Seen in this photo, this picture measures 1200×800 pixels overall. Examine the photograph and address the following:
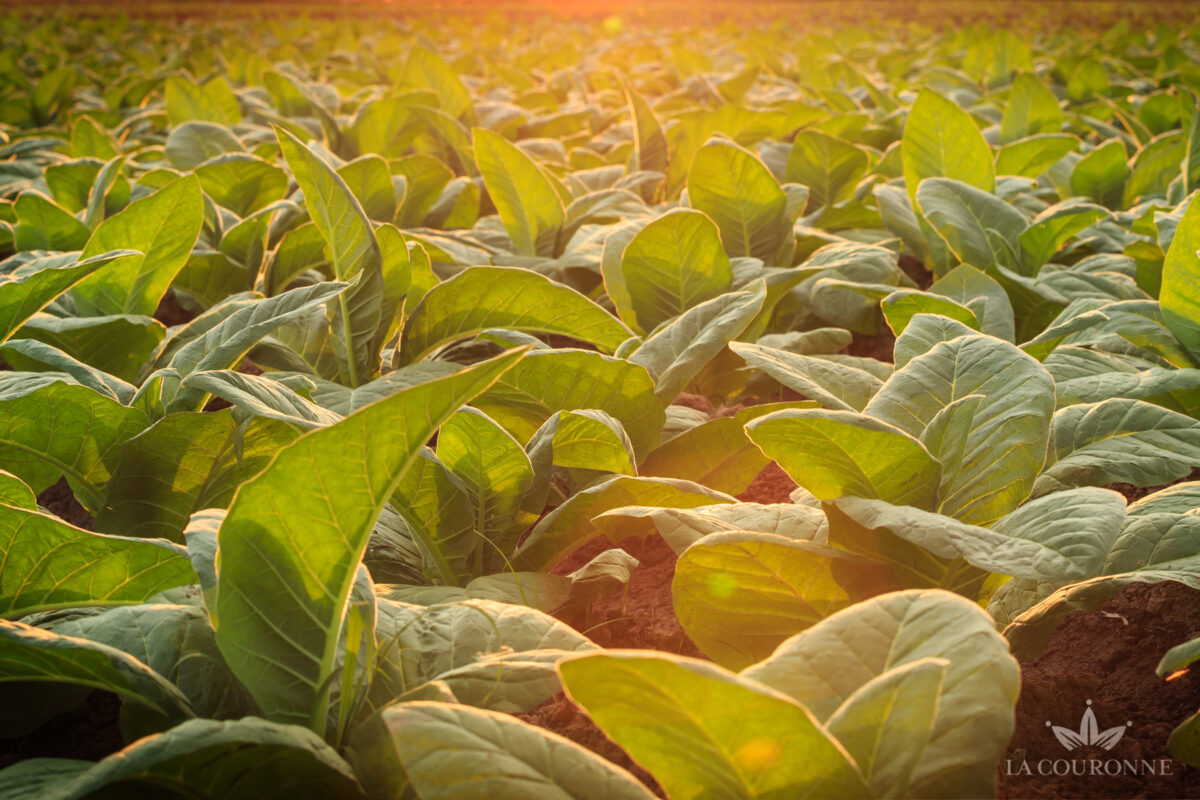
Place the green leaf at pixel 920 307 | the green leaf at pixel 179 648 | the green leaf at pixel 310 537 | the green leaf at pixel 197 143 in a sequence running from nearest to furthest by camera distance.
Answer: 1. the green leaf at pixel 310 537
2. the green leaf at pixel 179 648
3. the green leaf at pixel 920 307
4. the green leaf at pixel 197 143

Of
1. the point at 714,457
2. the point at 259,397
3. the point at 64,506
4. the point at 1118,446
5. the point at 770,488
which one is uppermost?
the point at 259,397

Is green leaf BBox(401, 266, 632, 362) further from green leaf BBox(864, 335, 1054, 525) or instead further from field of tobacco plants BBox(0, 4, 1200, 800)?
green leaf BBox(864, 335, 1054, 525)

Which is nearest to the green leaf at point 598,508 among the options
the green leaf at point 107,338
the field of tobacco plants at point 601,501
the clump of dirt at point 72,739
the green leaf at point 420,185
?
the field of tobacco plants at point 601,501

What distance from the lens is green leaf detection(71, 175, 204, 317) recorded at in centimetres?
149

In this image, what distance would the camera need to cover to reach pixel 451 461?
1078mm

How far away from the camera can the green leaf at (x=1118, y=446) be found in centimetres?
103

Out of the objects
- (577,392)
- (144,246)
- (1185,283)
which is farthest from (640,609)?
(144,246)

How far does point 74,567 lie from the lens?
0.91m

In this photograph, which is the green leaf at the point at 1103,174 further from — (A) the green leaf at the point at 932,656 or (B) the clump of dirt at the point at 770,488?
(A) the green leaf at the point at 932,656

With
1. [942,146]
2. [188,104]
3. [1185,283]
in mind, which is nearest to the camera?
[1185,283]

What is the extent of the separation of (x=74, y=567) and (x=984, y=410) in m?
0.94

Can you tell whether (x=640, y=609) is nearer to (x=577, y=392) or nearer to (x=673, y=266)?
(x=577, y=392)

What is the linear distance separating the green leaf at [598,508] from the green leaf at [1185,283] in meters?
0.74

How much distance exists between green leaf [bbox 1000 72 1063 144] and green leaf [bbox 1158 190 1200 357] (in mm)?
1861
